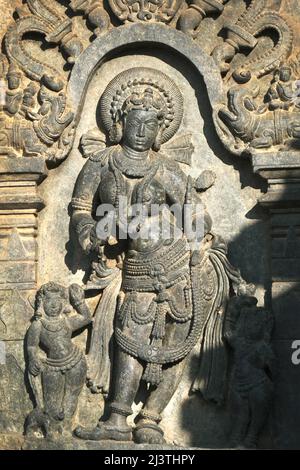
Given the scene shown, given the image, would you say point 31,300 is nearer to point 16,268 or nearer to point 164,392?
point 16,268

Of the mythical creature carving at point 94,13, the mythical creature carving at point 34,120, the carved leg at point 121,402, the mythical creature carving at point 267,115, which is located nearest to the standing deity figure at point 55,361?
the carved leg at point 121,402

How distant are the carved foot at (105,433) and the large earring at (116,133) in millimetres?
2280

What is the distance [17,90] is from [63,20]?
26.8 inches

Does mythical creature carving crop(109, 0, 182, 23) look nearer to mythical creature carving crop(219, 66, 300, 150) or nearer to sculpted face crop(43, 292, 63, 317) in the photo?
mythical creature carving crop(219, 66, 300, 150)

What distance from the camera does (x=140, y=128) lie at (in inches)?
548

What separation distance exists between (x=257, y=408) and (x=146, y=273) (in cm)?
136

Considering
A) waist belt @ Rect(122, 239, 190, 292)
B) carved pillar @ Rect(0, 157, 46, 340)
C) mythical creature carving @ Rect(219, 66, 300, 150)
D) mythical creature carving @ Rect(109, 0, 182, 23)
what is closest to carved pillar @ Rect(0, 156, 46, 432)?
carved pillar @ Rect(0, 157, 46, 340)

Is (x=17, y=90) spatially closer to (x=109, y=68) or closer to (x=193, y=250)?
(x=109, y=68)

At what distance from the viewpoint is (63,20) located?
14289 millimetres

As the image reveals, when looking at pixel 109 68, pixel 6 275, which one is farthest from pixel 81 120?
pixel 6 275

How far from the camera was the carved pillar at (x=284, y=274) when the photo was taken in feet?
44.7

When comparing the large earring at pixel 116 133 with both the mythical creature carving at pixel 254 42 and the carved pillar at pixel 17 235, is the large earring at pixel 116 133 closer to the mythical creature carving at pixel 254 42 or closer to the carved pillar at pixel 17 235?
the carved pillar at pixel 17 235

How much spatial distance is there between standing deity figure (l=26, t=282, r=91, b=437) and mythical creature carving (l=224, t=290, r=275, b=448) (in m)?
1.19

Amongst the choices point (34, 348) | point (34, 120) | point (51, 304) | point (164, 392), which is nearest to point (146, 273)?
point (51, 304)
